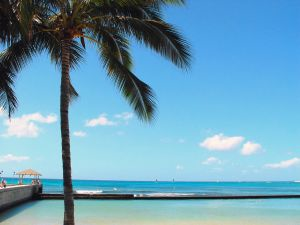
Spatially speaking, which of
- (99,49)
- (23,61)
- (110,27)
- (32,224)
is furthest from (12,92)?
(32,224)

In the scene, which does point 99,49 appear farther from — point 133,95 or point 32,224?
point 32,224

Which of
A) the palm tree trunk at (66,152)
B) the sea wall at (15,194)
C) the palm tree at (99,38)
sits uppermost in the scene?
the palm tree at (99,38)

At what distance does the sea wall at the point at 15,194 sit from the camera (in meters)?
25.9

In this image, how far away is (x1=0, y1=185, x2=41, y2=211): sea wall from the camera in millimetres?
25872

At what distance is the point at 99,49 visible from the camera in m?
11.5

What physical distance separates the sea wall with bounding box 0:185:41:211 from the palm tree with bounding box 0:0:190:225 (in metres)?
16.5

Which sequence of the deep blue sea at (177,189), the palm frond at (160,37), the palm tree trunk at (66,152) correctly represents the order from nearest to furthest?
1. the palm tree trunk at (66,152)
2. the palm frond at (160,37)
3. the deep blue sea at (177,189)

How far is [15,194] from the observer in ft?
97.6

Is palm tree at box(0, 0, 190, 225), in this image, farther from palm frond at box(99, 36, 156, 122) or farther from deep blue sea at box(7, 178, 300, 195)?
deep blue sea at box(7, 178, 300, 195)

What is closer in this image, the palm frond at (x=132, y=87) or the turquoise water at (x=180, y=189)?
the palm frond at (x=132, y=87)

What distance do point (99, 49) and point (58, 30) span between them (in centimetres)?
214

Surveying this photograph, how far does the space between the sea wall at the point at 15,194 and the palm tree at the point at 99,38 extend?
54.0ft

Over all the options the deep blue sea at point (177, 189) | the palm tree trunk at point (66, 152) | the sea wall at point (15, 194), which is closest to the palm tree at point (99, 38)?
the palm tree trunk at point (66, 152)

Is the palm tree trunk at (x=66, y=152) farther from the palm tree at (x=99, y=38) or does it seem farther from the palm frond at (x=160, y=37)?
the palm frond at (x=160, y=37)
